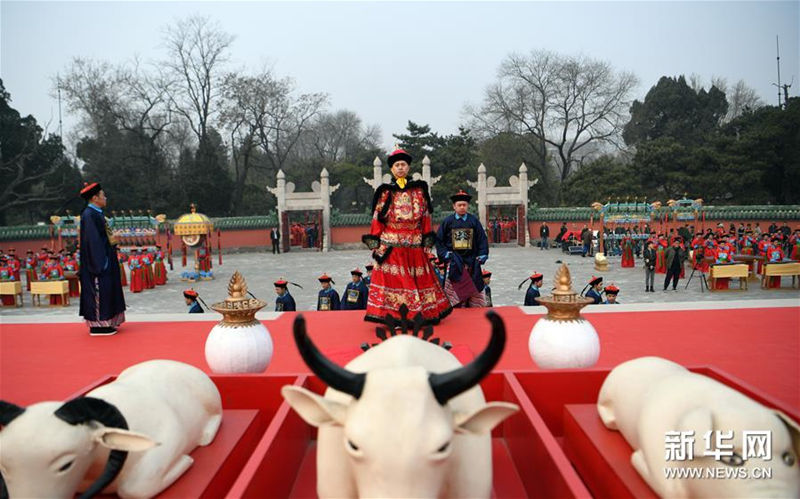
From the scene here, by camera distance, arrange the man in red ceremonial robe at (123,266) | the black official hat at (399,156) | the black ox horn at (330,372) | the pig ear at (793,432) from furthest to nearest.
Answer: the man in red ceremonial robe at (123,266) → the black official hat at (399,156) → the pig ear at (793,432) → the black ox horn at (330,372)

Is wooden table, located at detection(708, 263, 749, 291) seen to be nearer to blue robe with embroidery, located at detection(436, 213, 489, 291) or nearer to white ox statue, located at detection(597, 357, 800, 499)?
blue robe with embroidery, located at detection(436, 213, 489, 291)

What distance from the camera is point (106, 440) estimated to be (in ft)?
6.77

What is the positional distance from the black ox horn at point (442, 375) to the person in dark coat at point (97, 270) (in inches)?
188

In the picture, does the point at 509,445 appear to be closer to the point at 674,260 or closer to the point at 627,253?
the point at 674,260

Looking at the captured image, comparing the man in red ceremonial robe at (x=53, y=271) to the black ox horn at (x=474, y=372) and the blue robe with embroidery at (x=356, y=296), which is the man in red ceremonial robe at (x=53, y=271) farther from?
the black ox horn at (x=474, y=372)

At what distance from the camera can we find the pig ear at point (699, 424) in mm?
1957

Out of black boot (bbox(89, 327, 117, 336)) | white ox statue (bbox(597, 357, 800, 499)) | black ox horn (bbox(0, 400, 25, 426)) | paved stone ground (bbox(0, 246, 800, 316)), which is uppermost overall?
black ox horn (bbox(0, 400, 25, 426))

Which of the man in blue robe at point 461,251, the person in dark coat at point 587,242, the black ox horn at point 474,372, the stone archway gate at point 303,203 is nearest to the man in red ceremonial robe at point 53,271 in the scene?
the man in blue robe at point 461,251

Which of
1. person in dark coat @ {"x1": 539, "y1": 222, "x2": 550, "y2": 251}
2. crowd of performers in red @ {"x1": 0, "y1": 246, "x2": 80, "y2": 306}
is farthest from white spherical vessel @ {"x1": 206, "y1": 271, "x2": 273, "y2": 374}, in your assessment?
person in dark coat @ {"x1": 539, "y1": 222, "x2": 550, "y2": 251}

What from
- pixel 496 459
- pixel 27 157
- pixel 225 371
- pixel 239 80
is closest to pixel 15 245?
pixel 27 157

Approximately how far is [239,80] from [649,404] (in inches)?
1350

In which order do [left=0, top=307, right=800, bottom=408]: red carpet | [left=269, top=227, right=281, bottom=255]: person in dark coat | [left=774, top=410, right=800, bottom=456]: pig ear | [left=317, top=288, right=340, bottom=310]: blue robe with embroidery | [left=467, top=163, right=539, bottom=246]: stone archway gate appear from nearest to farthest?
1. [left=774, top=410, right=800, bottom=456]: pig ear
2. [left=0, top=307, right=800, bottom=408]: red carpet
3. [left=317, top=288, right=340, bottom=310]: blue robe with embroidery
4. [left=269, top=227, right=281, bottom=255]: person in dark coat
5. [left=467, top=163, right=539, bottom=246]: stone archway gate

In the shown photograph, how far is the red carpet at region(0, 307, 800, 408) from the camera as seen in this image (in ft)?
13.5

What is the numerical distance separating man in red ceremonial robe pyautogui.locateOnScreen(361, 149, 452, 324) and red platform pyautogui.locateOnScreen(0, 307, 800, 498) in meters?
0.40
